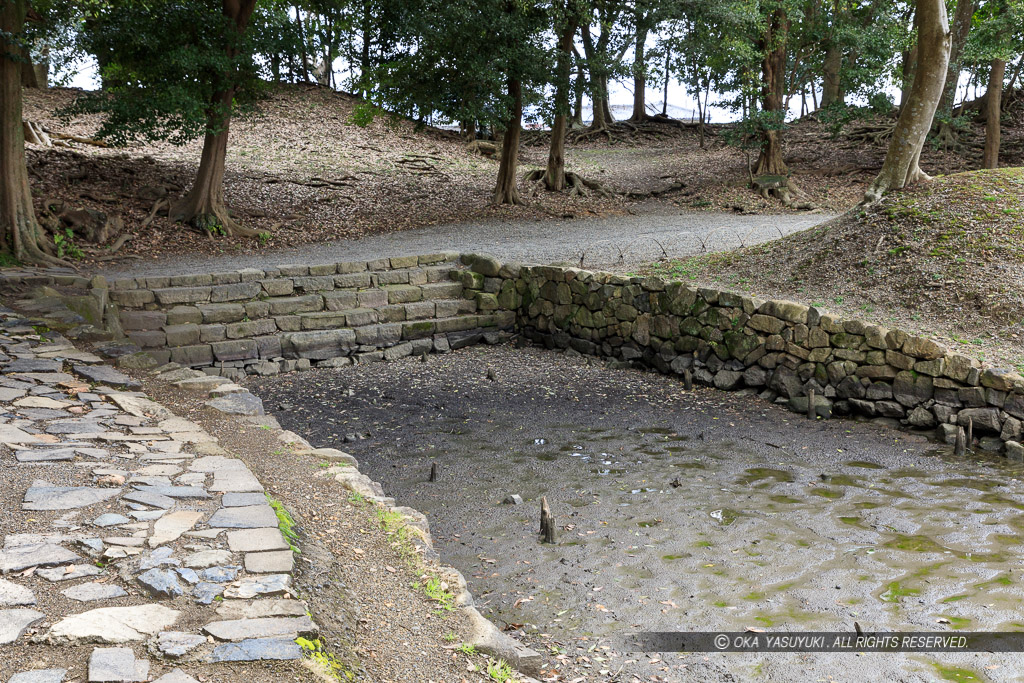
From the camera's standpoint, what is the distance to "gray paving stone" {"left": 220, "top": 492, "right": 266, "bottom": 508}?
149 inches

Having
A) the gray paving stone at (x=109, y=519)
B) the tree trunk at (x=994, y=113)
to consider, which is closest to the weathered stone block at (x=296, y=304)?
the gray paving stone at (x=109, y=519)

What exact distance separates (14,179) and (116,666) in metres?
9.50

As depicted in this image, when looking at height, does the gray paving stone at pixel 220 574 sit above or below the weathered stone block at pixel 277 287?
below

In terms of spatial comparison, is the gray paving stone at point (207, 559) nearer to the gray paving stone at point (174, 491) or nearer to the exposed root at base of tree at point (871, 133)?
the gray paving stone at point (174, 491)

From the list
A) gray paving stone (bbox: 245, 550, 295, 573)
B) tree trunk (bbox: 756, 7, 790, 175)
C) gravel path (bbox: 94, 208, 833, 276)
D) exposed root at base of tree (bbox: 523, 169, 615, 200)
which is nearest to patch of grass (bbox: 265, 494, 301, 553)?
gray paving stone (bbox: 245, 550, 295, 573)

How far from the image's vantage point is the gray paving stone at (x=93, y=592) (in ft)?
9.26

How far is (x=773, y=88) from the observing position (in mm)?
16484

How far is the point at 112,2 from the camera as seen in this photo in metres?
11.4

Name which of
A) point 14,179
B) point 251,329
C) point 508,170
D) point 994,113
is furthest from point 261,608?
point 994,113

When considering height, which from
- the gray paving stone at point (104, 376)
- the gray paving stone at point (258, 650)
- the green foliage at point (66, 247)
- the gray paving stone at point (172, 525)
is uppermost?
the green foliage at point (66, 247)

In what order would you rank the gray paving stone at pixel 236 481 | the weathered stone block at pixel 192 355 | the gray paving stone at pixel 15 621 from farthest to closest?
1. the weathered stone block at pixel 192 355
2. the gray paving stone at pixel 236 481
3. the gray paving stone at pixel 15 621

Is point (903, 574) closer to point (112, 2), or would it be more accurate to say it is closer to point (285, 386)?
point (285, 386)

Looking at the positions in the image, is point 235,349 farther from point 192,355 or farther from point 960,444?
point 960,444

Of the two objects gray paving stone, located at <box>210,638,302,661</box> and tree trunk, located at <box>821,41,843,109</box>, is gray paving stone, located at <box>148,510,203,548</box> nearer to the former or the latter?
gray paving stone, located at <box>210,638,302,661</box>
